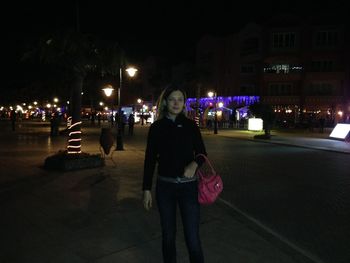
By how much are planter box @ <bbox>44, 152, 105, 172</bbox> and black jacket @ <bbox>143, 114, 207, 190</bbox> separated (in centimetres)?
753

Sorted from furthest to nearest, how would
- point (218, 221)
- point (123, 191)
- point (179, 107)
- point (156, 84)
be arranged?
point (156, 84) < point (123, 191) < point (218, 221) < point (179, 107)

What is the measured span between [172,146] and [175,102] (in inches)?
16.2

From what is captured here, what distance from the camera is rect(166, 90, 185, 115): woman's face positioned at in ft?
12.5

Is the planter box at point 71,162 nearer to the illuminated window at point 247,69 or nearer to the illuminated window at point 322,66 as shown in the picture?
the illuminated window at point 322,66

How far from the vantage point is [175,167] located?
145 inches

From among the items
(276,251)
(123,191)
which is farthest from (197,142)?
(123,191)

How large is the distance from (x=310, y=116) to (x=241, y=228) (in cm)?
4307

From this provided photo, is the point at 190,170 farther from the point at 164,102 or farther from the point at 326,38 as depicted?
the point at 326,38

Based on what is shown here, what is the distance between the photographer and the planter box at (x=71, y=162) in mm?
10953

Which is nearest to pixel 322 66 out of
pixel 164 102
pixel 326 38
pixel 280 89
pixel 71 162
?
pixel 326 38

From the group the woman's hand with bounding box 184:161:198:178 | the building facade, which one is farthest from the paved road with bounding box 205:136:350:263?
the building facade

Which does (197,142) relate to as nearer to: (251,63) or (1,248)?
(1,248)

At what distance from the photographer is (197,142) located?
3.84 metres

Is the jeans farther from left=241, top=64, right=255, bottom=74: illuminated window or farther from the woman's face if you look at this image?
left=241, top=64, right=255, bottom=74: illuminated window
